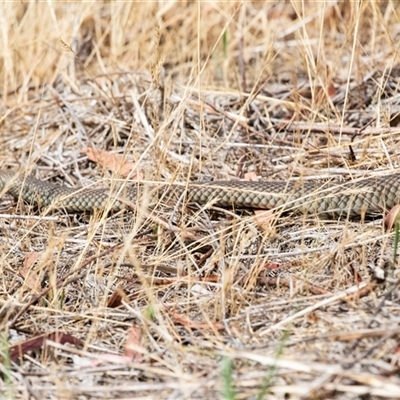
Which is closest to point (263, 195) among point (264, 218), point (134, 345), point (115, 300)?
point (264, 218)

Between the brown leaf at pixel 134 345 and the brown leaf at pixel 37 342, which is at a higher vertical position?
the brown leaf at pixel 134 345

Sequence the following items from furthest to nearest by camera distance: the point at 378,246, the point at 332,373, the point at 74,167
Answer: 1. the point at 74,167
2. the point at 378,246
3. the point at 332,373

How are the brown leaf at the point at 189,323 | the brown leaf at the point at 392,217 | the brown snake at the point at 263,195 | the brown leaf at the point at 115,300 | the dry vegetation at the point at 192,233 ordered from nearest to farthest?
the dry vegetation at the point at 192,233 → the brown leaf at the point at 189,323 → the brown leaf at the point at 115,300 → the brown leaf at the point at 392,217 → the brown snake at the point at 263,195

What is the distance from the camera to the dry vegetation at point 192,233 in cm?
235

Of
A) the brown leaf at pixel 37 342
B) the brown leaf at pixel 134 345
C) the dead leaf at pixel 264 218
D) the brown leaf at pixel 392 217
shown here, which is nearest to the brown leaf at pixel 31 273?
the brown leaf at pixel 37 342

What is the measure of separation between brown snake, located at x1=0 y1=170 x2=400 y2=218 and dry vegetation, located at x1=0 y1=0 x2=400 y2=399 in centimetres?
7

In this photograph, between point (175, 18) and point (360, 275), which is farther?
point (175, 18)

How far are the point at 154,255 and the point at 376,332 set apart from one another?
1156 mm

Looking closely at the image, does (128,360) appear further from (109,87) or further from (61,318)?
(109,87)

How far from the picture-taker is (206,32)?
545cm

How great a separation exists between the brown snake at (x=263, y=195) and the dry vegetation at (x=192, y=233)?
0.07 metres

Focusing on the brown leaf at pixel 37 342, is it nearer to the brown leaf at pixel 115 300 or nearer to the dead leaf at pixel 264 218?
the brown leaf at pixel 115 300

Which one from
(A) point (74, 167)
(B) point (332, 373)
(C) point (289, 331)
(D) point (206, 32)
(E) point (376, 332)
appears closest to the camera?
(B) point (332, 373)

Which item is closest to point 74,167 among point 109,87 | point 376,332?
point 109,87
